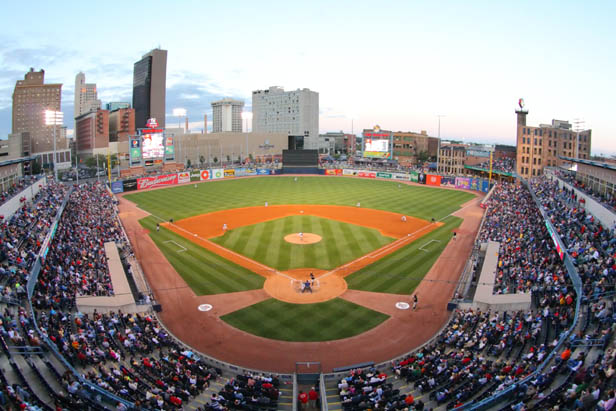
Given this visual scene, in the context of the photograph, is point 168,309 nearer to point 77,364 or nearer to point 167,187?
point 77,364

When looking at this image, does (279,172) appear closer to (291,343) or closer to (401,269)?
(401,269)

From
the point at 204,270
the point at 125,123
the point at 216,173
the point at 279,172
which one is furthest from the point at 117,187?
the point at 125,123

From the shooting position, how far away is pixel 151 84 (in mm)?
→ 189625

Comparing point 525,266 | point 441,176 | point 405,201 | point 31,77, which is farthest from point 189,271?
point 31,77

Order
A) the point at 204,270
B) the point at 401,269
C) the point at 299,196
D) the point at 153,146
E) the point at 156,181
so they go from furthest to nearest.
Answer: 1. the point at 156,181
2. the point at 153,146
3. the point at 299,196
4. the point at 401,269
5. the point at 204,270

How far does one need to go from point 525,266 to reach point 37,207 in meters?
39.6

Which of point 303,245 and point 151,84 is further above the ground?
point 151,84

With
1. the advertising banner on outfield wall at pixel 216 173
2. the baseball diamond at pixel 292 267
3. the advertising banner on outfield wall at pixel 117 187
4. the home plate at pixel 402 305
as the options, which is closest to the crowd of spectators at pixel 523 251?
the baseball diamond at pixel 292 267

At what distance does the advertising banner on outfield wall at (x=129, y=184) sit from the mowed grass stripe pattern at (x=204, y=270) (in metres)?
32.2

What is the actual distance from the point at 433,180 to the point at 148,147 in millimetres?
51647

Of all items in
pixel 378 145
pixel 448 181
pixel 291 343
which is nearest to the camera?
pixel 291 343

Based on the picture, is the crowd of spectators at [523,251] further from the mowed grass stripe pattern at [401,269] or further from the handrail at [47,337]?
the handrail at [47,337]

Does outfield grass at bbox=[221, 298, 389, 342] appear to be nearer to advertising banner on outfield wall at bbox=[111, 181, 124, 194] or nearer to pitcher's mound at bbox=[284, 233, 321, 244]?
pitcher's mound at bbox=[284, 233, 321, 244]

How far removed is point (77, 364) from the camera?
15789 mm
